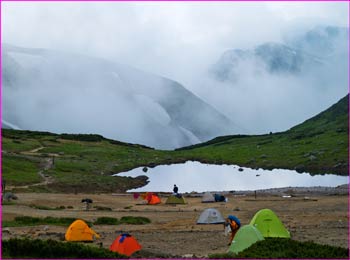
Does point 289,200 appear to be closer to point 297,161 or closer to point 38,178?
point 38,178

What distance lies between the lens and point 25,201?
5594cm

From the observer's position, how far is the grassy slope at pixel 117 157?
85562 millimetres

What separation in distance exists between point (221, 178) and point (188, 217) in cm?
5708

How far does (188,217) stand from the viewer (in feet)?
151

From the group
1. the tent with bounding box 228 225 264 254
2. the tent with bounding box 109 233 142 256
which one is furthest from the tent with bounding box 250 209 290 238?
the tent with bounding box 109 233 142 256

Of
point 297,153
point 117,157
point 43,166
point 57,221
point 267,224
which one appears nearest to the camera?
point 267,224

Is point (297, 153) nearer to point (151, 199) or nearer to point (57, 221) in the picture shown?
point (151, 199)

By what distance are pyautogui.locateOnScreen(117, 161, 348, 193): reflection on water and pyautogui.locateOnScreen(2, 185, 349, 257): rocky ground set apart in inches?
677

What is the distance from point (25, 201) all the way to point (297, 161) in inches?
2751

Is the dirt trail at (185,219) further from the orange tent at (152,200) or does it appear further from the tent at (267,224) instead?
the tent at (267,224)

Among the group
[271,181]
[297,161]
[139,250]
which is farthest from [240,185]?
[139,250]

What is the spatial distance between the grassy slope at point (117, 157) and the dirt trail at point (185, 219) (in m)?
20.6

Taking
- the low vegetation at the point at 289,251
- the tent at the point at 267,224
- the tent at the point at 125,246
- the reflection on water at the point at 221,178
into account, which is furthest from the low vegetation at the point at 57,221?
the reflection on water at the point at 221,178

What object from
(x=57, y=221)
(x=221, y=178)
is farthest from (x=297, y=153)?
(x=57, y=221)
